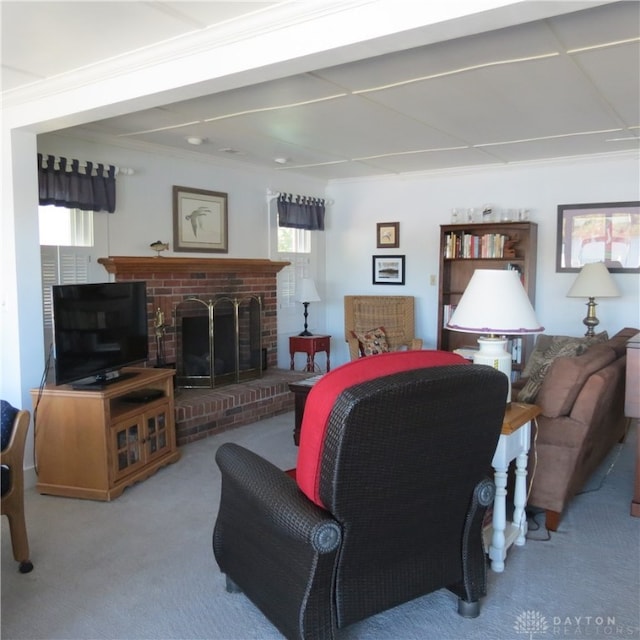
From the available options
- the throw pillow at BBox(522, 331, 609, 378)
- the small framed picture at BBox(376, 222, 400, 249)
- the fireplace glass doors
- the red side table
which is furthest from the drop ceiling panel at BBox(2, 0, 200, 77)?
the small framed picture at BBox(376, 222, 400, 249)

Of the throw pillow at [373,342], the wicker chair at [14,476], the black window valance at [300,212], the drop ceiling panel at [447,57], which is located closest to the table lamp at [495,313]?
the drop ceiling panel at [447,57]

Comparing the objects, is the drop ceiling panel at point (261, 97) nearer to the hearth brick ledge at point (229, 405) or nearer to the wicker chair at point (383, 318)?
the hearth brick ledge at point (229, 405)

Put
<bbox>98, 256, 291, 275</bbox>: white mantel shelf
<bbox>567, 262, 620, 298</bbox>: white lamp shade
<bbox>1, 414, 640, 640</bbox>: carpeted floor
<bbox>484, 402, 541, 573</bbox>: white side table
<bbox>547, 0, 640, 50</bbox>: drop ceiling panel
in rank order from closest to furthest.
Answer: <bbox>1, 414, 640, 640</bbox>: carpeted floor, <bbox>547, 0, 640, 50</bbox>: drop ceiling panel, <bbox>484, 402, 541, 573</bbox>: white side table, <bbox>98, 256, 291, 275</bbox>: white mantel shelf, <bbox>567, 262, 620, 298</bbox>: white lamp shade

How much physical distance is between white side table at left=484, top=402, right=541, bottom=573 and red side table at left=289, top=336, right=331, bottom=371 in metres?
3.29

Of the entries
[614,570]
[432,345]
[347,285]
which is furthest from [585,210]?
[614,570]

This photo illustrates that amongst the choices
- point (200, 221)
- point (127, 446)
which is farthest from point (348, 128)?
point (127, 446)

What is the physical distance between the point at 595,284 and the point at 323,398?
3782 mm

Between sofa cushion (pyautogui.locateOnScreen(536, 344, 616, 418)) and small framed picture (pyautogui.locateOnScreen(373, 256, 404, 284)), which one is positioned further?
small framed picture (pyautogui.locateOnScreen(373, 256, 404, 284))

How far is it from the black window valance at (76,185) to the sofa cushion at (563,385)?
3.19 meters

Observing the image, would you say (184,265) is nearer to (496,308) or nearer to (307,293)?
(307,293)

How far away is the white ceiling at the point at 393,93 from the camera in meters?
2.25

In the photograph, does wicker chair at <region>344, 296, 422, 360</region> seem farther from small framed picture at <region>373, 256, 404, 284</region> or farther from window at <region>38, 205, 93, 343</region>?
window at <region>38, 205, 93, 343</region>

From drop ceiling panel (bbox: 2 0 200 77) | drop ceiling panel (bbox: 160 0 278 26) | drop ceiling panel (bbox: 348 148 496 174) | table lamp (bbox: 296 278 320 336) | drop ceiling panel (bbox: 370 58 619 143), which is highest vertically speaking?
drop ceiling panel (bbox: 348 148 496 174)

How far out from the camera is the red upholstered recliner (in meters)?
1.55
